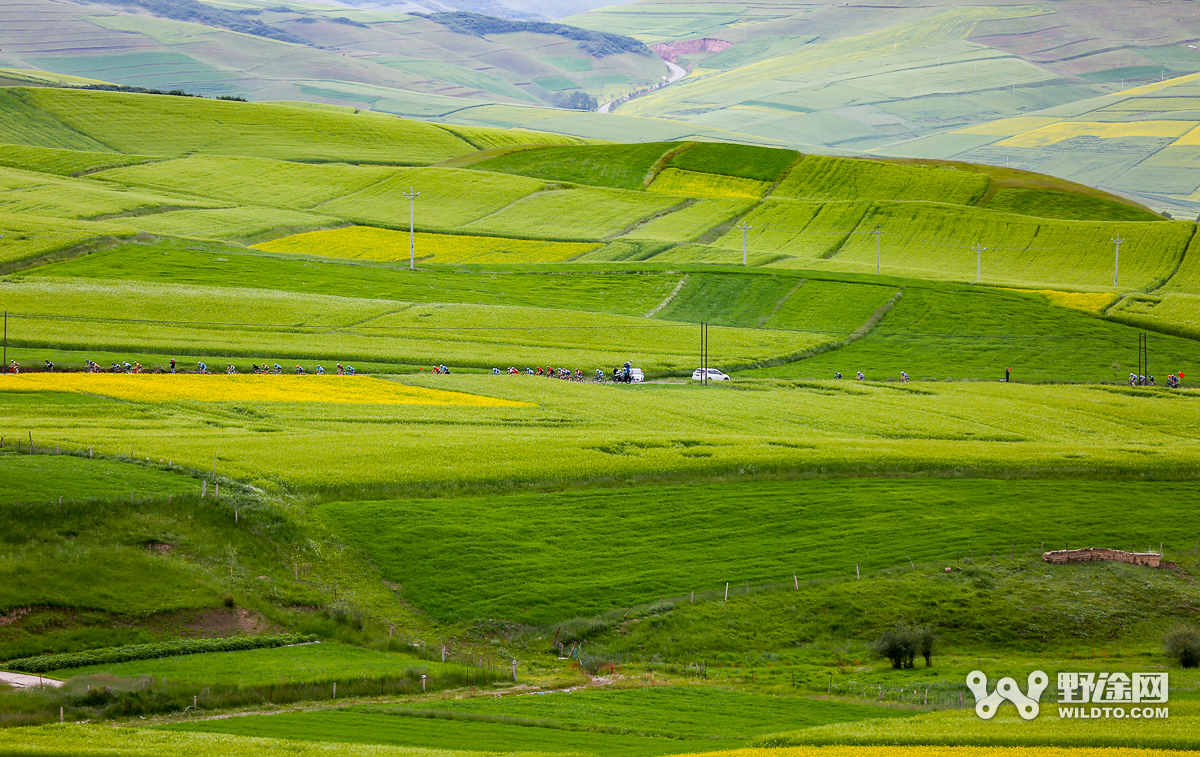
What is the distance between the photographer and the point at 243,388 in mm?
63625

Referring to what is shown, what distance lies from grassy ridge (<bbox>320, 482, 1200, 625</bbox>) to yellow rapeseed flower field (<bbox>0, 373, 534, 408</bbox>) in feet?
65.1

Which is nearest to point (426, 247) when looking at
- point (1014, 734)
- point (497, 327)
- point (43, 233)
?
point (497, 327)

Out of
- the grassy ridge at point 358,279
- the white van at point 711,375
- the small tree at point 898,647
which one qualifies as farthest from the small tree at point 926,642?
the grassy ridge at point 358,279

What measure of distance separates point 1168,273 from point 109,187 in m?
133

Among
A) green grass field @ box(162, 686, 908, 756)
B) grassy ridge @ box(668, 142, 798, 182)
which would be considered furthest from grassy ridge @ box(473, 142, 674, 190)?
green grass field @ box(162, 686, 908, 756)

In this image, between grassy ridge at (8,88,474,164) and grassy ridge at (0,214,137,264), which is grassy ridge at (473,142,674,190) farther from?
grassy ridge at (0,214,137,264)

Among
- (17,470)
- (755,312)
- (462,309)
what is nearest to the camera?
(17,470)

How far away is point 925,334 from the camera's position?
95.2 metres

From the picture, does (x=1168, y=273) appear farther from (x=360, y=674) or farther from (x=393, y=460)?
(x=360, y=674)

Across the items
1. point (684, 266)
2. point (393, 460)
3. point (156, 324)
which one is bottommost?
point (393, 460)

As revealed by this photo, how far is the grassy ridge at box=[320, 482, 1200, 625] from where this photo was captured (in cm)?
3844

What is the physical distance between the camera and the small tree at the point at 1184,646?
111ft

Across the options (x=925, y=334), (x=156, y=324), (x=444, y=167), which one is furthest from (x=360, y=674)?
(x=444, y=167)

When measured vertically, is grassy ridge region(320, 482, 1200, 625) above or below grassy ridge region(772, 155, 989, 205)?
below
